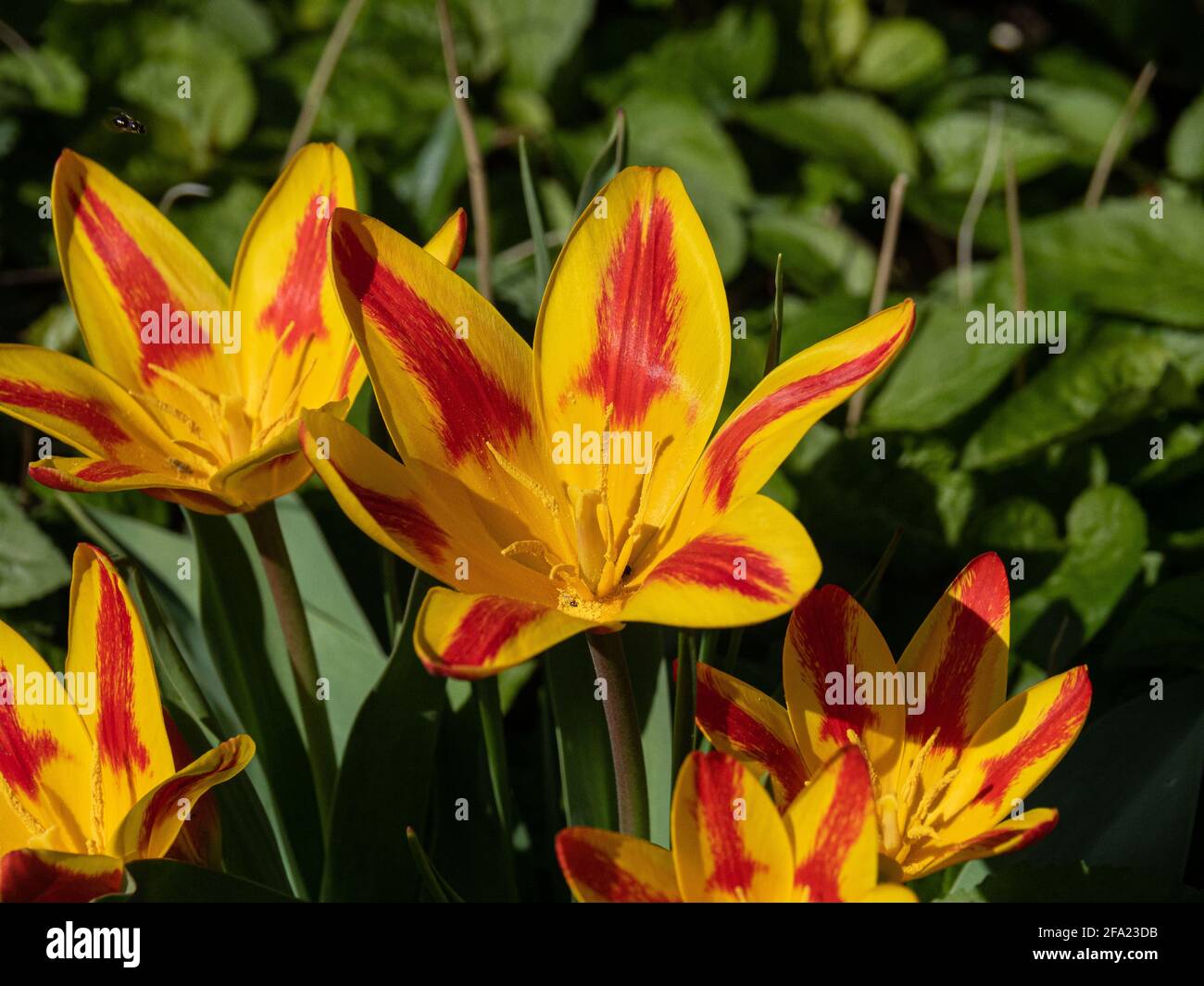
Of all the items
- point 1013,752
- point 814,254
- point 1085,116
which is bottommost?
point 1013,752

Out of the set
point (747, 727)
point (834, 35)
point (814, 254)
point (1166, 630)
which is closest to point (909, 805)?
point (747, 727)

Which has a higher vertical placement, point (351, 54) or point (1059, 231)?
point (351, 54)

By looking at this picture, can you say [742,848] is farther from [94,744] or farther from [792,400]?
[94,744]

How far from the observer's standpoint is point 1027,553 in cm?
154

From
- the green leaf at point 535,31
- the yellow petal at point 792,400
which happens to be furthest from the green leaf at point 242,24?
the yellow petal at point 792,400

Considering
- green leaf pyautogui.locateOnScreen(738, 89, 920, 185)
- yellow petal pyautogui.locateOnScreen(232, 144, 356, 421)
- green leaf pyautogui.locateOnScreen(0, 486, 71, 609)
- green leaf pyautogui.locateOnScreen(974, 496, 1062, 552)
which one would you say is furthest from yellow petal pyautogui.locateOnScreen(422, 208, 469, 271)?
green leaf pyautogui.locateOnScreen(738, 89, 920, 185)

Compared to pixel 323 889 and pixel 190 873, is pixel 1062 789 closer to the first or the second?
pixel 323 889

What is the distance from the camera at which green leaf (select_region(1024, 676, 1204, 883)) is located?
3.57 ft

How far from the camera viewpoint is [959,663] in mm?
958

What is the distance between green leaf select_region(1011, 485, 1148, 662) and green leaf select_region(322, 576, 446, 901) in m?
0.70

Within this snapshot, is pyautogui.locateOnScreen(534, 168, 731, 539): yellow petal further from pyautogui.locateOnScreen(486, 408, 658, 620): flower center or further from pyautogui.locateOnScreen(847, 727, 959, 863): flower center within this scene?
pyautogui.locateOnScreen(847, 727, 959, 863): flower center

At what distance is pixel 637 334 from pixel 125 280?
1.47 feet

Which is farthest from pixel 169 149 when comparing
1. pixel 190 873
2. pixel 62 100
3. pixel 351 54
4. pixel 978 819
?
pixel 978 819
